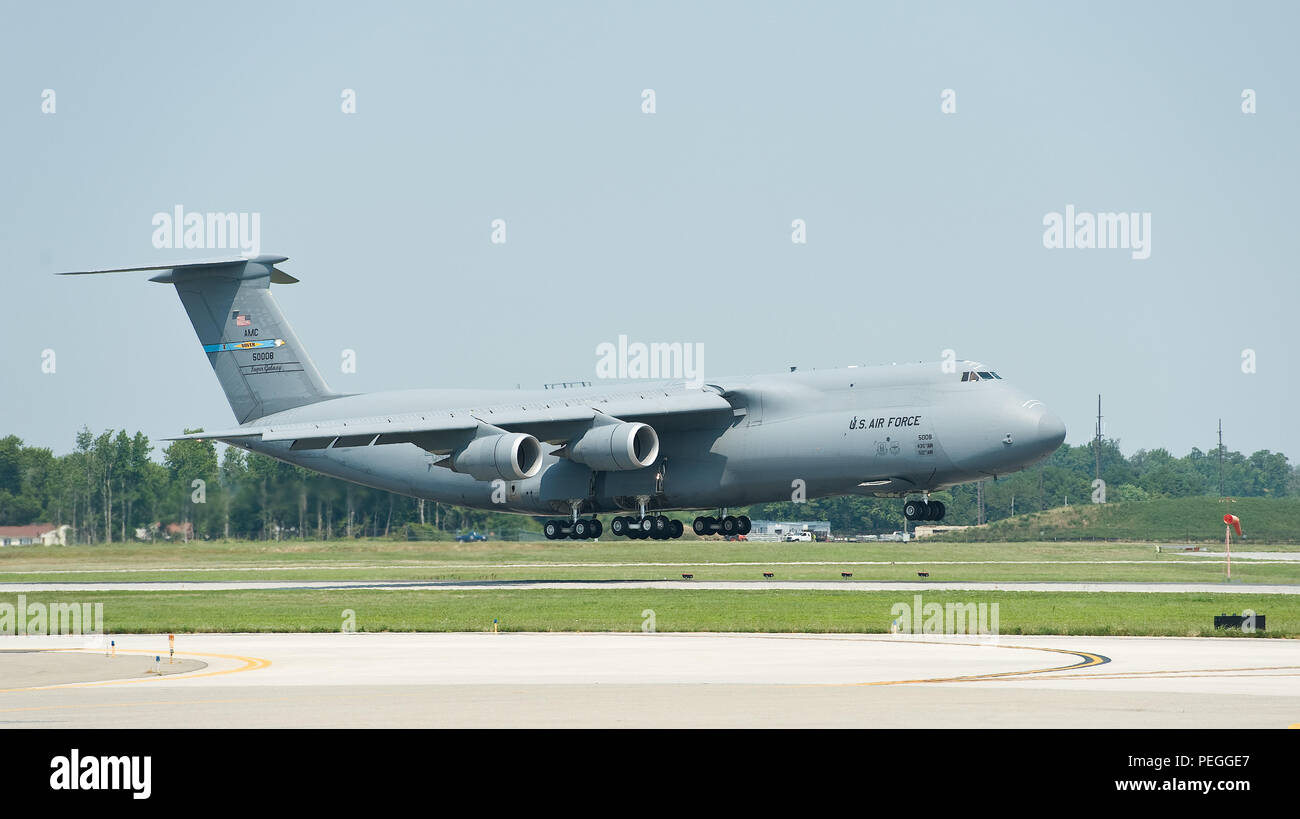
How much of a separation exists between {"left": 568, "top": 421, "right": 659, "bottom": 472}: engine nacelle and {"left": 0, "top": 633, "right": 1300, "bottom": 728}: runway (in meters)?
21.0

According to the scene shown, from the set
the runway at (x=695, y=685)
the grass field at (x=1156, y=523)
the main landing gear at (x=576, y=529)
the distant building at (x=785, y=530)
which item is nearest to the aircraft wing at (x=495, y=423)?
the main landing gear at (x=576, y=529)

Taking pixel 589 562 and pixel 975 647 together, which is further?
pixel 589 562

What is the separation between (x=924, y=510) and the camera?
46.9 metres

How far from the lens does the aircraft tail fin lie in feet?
176

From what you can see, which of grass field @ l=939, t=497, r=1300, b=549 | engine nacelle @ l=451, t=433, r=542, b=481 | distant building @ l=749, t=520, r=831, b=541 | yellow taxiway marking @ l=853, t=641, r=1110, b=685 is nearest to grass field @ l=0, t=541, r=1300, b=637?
yellow taxiway marking @ l=853, t=641, r=1110, b=685

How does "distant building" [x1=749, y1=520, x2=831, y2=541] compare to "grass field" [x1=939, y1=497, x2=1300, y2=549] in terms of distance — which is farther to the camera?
"distant building" [x1=749, y1=520, x2=831, y2=541]

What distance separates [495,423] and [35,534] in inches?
1346

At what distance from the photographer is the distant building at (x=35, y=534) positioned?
7169cm

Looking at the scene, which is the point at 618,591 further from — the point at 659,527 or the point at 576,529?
the point at 576,529

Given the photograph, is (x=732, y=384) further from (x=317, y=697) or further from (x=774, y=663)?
(x=317, y=697)

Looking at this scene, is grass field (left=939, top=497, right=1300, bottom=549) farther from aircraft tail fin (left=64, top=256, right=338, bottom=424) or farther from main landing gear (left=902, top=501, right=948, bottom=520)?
aircraft tail fin (left=64, top=256, right=338, bottom=424)

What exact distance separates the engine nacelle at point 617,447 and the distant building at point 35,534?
32774 mm

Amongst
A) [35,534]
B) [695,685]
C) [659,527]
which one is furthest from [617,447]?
[35,534]

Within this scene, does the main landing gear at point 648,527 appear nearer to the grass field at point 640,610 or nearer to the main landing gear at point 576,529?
the main landing gear at point 576,529
